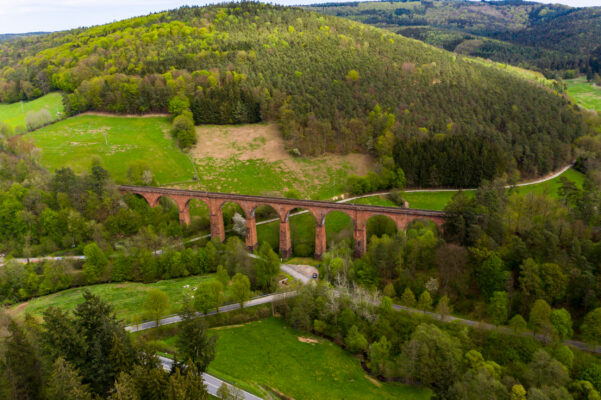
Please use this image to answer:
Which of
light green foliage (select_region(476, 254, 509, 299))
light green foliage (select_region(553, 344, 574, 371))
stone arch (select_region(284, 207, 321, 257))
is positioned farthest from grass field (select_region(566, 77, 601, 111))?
light green foliage (select_region(553, 344, 574, 371))

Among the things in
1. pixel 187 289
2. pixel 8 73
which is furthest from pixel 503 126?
pixel 8 73

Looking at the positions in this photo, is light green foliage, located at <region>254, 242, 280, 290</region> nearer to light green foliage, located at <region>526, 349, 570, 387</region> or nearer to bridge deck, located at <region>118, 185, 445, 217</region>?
bridge deck, located at <region>118, 185, 445, 217</region>

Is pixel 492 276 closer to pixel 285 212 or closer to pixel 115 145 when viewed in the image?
pixel 285 212

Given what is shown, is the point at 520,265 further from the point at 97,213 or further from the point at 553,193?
the point at 97,213

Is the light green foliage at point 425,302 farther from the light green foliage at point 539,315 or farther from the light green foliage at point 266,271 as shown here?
the light green foliage at point 266,271

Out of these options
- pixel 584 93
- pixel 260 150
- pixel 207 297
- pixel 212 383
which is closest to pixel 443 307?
pixel 212 383

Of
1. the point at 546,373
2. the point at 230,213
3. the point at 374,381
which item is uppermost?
the point at 230,213

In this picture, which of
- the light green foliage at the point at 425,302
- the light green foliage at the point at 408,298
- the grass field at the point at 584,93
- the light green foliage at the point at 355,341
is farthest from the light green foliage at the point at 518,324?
the grass field at the point at 584,93
